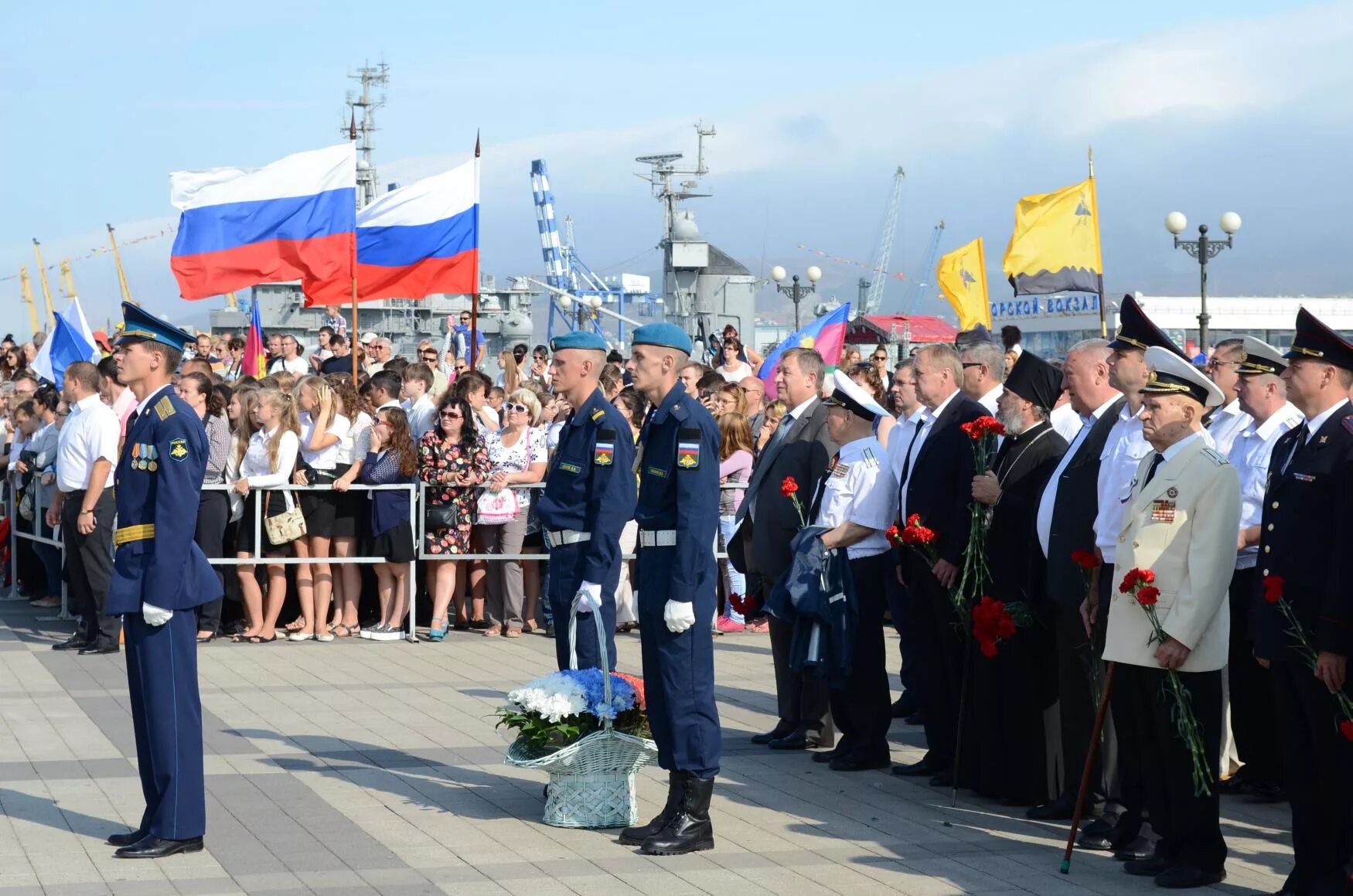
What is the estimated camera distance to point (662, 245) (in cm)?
6331

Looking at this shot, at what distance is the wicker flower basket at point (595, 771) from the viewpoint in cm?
707

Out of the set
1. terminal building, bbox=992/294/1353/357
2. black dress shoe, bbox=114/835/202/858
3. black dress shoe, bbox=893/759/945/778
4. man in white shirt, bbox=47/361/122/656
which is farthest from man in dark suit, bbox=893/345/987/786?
terminal building, bbox=992/294/1353/357

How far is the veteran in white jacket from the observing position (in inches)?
247

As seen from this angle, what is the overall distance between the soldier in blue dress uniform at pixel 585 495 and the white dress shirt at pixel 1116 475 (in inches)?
82.8

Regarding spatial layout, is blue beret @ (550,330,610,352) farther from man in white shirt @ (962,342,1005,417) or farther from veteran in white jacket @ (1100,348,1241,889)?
veteran in white jacket @ (1100,348,1241,889)

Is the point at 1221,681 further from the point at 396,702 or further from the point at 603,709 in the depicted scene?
the point at 396,702

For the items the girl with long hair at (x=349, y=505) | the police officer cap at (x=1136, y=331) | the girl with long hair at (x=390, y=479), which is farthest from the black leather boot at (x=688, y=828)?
the girl with long hair at (x=349, y=505)

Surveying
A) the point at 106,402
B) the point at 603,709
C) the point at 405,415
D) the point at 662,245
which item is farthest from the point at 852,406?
the point at 662,245

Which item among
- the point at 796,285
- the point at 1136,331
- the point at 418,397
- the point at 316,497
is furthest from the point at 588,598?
the point at 796,285

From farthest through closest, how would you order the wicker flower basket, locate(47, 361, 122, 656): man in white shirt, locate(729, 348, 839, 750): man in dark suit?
locate(47, 361, 122, 656): man in white shirt, locate(729, 348, 839, 750): man in dark suit, the wicker flower basket

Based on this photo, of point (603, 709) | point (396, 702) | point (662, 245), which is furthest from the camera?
point (662, 245)

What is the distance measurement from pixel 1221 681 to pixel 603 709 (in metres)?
2.59

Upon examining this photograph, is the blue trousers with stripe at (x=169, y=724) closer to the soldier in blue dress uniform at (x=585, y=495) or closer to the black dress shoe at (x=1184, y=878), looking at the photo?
the soldier in blue dress uniform at (x=585, y=495)

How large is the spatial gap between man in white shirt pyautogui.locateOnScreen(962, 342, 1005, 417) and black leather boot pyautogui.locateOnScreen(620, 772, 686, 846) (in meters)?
2.95
